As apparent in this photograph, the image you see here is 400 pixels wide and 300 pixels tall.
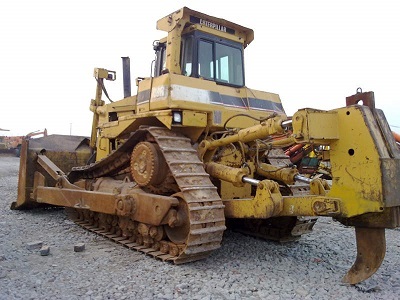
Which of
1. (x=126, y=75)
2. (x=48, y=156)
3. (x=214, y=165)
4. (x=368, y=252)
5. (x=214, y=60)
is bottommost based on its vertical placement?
(x=368, y=252)

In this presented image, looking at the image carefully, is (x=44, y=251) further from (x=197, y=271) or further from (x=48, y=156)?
(x=48, y=156)

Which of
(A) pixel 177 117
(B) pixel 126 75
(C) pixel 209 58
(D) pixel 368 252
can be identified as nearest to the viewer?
(D) pixel 368 252

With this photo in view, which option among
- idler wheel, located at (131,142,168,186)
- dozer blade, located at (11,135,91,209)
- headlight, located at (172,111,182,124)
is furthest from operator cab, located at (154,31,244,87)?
dozer blade, located at (11,135,91,209)

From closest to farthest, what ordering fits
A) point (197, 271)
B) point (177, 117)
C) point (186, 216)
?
point (197, 271), point (186, 216), point (177, 117)

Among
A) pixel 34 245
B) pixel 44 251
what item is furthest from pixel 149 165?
pixel 34 245

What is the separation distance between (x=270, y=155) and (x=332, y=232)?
1.71 m

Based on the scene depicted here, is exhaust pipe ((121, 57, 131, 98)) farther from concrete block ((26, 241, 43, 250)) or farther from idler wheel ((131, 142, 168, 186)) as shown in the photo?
concrete block ((26, 241, 43, 250))

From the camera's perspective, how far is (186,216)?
453 centimetres

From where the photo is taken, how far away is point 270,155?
20.0ft

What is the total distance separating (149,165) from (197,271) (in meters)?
1.49

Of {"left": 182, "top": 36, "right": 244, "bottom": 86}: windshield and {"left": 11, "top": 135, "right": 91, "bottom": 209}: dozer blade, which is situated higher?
{"left": 182, "top": 36, "right": 244, "bottom": 86}: windshield

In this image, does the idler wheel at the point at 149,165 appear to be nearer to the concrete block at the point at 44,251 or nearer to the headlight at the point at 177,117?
the headlight at the point at 177,117

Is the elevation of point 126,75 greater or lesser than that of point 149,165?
greater

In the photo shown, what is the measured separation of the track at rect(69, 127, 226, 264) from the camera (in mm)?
4266
